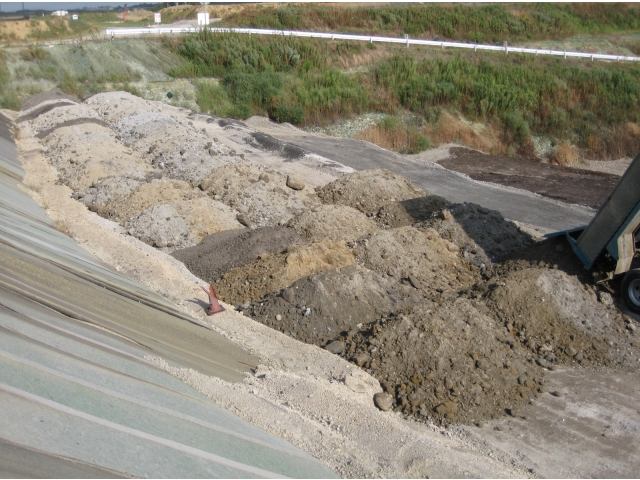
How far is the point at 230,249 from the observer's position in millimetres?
10875

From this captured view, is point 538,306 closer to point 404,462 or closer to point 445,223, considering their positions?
point 445,223

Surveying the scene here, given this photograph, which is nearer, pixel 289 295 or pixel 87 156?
pixel 289 295

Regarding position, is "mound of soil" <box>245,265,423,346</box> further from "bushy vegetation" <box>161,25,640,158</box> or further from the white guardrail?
the white guardrail

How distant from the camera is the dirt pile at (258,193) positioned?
13.0m

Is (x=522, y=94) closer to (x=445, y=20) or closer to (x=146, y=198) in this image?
(x=445, y=20)

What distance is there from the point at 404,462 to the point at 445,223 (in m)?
6.26

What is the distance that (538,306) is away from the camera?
29.4 feet

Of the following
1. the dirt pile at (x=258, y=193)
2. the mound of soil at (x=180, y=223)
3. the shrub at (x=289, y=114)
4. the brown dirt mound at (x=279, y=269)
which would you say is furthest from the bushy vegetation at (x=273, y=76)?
the brown dirt mound at (x=279, y=269)

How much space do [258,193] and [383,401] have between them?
23.0 feet

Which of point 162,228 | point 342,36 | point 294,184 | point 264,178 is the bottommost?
point 162,228

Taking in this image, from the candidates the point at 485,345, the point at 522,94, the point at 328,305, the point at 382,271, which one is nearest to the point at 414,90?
the point at 522,94

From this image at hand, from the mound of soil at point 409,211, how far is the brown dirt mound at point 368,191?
→ 42 centimetres

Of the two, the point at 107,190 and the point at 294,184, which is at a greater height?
the point at 294,184

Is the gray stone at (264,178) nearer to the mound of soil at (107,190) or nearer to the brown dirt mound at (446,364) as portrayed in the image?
the mound of soil at (107,190)
